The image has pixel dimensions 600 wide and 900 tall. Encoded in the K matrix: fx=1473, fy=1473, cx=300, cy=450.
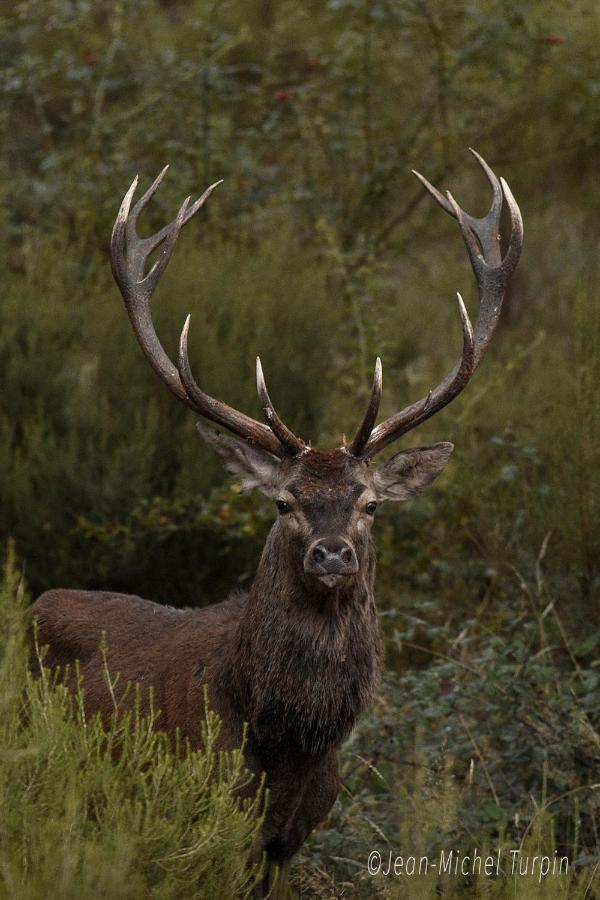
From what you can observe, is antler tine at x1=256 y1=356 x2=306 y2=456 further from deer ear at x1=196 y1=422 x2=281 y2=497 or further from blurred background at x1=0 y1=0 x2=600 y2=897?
blurred background at x1=0 y1=0 x2=600 y2=897

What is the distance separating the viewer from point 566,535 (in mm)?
5812

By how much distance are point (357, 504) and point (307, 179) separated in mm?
5855

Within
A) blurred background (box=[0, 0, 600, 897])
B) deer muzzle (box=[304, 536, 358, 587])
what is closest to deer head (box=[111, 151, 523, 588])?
deer muzzle (box=[304, 536, 358, 587])

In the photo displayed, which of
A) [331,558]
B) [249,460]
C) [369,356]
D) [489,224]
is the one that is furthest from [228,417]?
[369,356]

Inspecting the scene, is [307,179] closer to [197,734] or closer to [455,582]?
[455,582]

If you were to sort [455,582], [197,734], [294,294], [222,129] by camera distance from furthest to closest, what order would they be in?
[222,129] → [294,294] → [455,582] → [197,734]

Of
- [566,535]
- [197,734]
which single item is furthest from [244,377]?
[197,734]

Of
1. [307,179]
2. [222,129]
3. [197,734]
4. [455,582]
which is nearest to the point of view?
[197,734]

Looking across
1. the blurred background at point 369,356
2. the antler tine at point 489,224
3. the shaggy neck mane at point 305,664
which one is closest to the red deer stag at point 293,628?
the shaggy neck mane at point 305,664

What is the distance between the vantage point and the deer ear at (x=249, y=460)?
4.48 metres

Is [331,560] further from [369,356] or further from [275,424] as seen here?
[369,356]

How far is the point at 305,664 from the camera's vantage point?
4.17 metres

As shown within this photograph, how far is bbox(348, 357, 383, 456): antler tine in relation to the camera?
417 centimetres

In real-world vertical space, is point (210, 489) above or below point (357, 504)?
below
